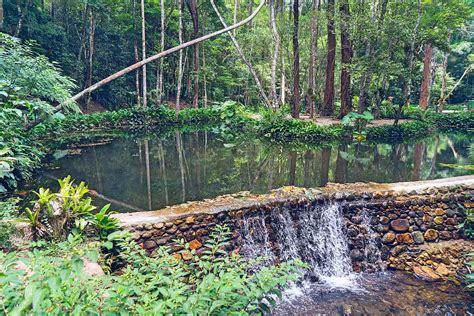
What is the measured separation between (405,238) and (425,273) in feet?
2.59

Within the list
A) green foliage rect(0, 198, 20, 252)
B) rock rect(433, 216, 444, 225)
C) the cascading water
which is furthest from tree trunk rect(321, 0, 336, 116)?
green foliage rect(0, 198, 20, 252)

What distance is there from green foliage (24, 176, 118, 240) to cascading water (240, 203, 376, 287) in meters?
2.33

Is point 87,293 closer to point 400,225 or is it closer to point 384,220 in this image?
point 384,220

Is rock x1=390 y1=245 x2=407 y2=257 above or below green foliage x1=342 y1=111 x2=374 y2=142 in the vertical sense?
below

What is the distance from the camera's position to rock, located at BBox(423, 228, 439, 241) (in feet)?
22.0

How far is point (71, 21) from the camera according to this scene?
22.2 meters

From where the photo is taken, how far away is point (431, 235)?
6.71 m

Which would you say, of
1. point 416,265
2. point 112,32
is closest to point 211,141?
point 416,265

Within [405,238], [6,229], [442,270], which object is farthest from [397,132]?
[6,229]

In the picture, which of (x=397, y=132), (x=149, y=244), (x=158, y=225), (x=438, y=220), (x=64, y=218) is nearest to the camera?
(x=64, y=218)

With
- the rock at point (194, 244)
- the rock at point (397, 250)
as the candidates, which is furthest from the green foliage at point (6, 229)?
the rock at point (397, 250)

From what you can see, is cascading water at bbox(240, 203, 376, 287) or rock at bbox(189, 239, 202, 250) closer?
rock at bbox(189, 239, 202, 250)

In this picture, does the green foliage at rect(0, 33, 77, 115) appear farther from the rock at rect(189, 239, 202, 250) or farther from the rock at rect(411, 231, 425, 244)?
the rock at rect(411, 231, 425, 244)

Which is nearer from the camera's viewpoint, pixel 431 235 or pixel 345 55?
pixel 431 235
